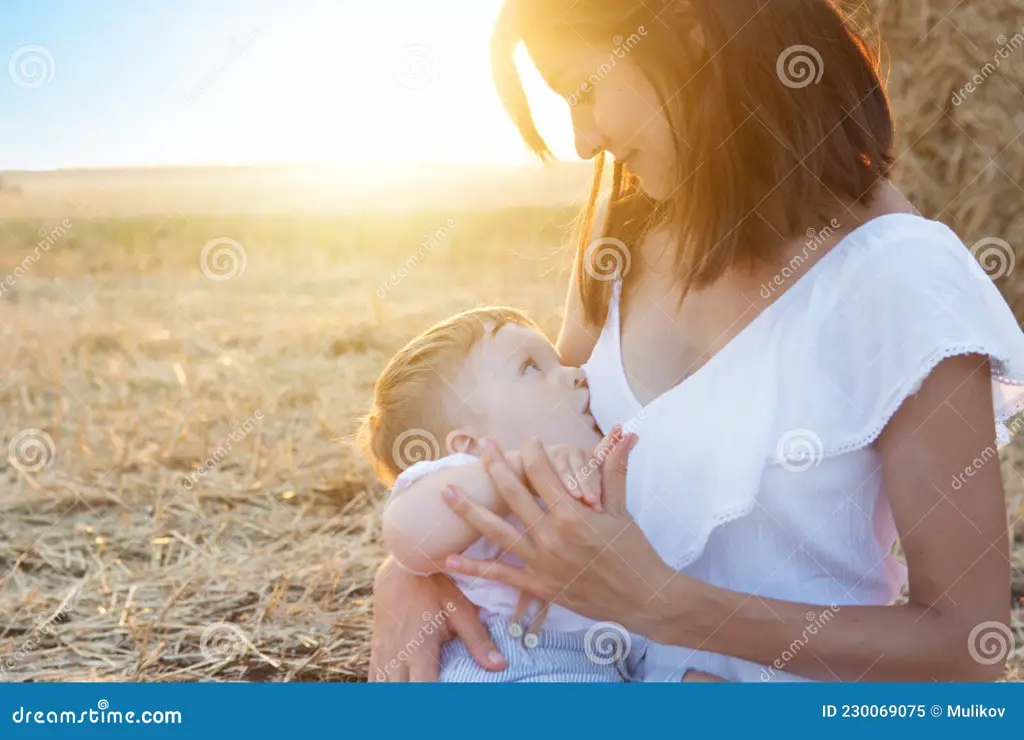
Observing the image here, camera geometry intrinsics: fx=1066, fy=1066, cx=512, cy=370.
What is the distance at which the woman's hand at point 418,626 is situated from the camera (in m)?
1.38

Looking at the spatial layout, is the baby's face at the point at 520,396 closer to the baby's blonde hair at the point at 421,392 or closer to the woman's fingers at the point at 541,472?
the baby's blonde hair at the point at 421,392

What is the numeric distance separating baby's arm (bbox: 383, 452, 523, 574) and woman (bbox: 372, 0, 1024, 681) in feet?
0.15

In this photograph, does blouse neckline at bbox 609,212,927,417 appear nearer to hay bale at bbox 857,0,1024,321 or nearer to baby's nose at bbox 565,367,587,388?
baby's nose at bbox 565,367,587,388

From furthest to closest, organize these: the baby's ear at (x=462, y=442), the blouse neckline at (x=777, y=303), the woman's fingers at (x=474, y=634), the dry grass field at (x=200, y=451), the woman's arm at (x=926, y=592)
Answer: the dry grass field at (x=200, y=451), the baby's ear at (x=462, y=442), the woman's fingers at (x=474, y=634), the blouse neckline at (x=777, y=303), the woman's arm at (x=926, y=592)

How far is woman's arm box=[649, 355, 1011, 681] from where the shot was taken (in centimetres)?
113

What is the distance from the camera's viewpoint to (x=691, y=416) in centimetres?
128

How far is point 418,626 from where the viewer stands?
1429 millimetres

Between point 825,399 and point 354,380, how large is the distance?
229 centimetres

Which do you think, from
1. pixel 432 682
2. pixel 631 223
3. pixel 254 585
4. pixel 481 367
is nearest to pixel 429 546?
pixel 432 682

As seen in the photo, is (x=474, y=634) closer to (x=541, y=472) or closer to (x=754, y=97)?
(x=541, y=472)

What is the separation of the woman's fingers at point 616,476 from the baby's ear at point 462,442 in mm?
272

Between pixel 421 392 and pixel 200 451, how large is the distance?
1.46 meters

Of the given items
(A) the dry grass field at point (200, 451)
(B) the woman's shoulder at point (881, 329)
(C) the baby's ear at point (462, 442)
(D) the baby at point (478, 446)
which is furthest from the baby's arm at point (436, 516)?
(A) the dry grass field at point (200, 451)

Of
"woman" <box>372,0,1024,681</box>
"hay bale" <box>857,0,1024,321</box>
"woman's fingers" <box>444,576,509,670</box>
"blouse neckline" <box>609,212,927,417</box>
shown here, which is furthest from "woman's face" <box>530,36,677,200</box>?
"hay bale" <box>857,0,1024,321</box>
